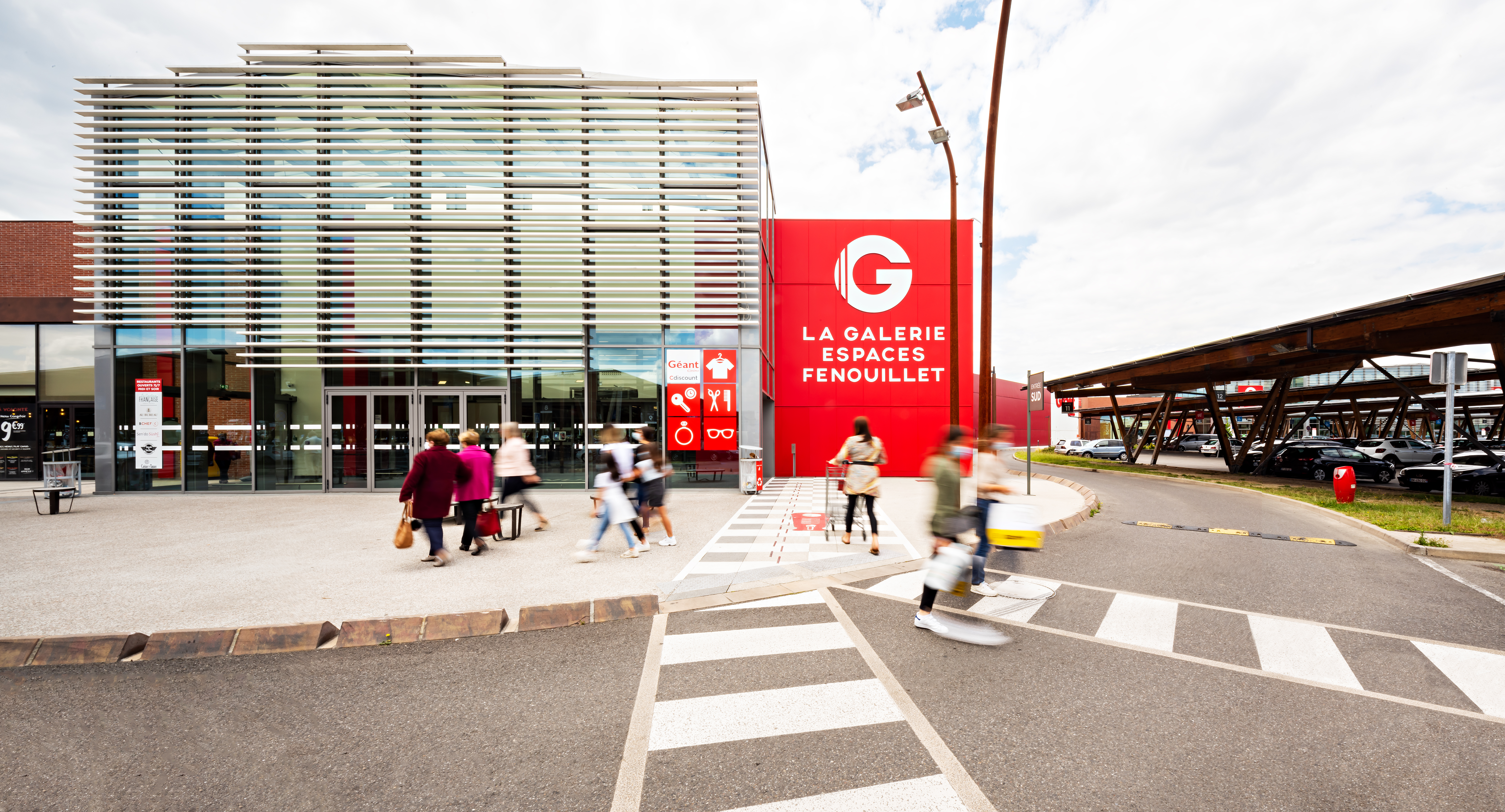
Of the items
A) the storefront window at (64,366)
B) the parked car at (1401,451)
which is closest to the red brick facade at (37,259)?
the storefront window at (64,366)

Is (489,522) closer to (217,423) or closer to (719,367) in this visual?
(719,367)

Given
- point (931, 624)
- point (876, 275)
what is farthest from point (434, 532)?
point (876, 275)

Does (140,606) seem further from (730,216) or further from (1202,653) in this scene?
(730,216)

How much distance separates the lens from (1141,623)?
527 cm

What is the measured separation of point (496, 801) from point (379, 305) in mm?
15519

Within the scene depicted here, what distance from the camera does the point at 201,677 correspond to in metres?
4.18

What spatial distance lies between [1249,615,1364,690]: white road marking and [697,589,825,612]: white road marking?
140 inches

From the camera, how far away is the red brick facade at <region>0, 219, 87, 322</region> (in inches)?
758

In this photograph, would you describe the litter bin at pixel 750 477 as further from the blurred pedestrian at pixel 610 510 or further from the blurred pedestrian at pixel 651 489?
the blurred pedestrian at pixel 610 510

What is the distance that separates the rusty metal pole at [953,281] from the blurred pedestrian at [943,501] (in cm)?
629

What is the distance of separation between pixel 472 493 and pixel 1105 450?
47.8 m

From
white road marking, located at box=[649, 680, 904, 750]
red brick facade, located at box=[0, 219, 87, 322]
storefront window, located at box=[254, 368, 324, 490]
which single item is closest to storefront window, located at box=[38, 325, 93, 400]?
red brick facade, located at box=[0, 219, 87, 322]

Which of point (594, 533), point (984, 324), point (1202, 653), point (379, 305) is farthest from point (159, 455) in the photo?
point (1202, 653)

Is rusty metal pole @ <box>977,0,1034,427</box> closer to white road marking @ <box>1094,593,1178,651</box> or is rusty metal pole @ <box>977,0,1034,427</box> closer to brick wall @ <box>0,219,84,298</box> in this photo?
white road marking @ <box>1094,593,1178,651</box>
